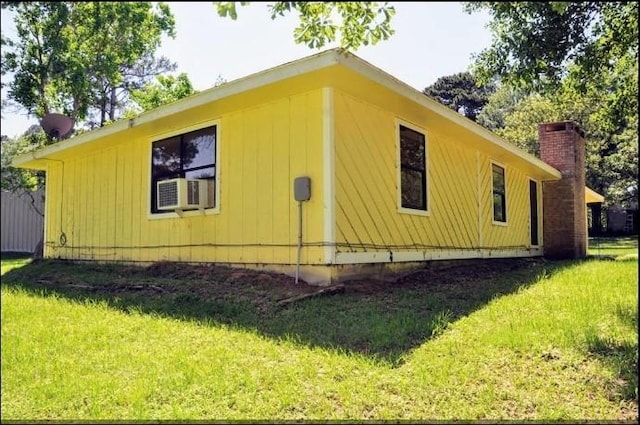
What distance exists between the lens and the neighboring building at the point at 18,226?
554cm

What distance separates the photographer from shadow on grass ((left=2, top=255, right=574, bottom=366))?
4023 mm

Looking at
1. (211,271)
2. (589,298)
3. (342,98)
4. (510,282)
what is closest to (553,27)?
(342,98)

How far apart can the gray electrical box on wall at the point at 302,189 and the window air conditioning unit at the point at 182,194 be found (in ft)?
5.80

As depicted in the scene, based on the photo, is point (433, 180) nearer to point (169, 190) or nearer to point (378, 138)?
point (378, 138)

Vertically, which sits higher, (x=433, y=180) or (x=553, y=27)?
(x=553, y=27)

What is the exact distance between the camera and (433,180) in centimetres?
793

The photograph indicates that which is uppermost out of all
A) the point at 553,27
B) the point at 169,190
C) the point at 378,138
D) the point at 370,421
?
the point at 553,27

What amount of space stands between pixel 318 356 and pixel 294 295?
1887mm

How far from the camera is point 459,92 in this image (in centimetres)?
869

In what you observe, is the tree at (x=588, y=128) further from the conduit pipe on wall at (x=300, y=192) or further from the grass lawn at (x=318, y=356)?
the conduit pipe on wall at (x=300, y=192)

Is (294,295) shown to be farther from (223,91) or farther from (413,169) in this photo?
(413,169)

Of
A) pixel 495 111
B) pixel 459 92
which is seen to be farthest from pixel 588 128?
pixel 459 92

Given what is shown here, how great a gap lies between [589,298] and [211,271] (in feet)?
14.1

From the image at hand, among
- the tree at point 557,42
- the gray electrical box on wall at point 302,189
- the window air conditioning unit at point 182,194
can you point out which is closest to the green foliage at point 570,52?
the tree at point 557,42
